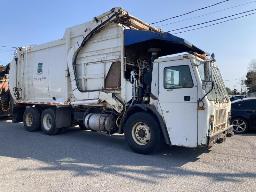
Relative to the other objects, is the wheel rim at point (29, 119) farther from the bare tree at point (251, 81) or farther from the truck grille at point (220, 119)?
the bare tree at point (251, 81)

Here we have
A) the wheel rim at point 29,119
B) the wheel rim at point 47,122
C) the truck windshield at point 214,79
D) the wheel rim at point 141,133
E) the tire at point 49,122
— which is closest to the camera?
the truck windshield at point 214,79

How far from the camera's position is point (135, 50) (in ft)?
31.7

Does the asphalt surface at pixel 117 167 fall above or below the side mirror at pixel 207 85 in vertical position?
below

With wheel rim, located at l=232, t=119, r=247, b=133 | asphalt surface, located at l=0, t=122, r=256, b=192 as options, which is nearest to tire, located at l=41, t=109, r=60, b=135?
asphalt surface, located at l=0, t=122, r=256, b=192

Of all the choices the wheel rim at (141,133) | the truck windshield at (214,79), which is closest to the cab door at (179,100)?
the truck windshield at (214,79)

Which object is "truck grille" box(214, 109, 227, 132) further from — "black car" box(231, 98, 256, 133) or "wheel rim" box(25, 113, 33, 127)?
"wheel rim" box(25, 113, 33, 127)

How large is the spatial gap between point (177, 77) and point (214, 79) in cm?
123

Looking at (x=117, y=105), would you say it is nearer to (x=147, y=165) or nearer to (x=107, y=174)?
(x=147, y=165)

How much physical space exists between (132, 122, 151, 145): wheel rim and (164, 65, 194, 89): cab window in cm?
123

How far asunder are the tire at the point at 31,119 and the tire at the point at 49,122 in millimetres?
384

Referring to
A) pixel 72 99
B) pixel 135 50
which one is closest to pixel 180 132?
pixel 135 50

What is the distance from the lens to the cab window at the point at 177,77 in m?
7.84

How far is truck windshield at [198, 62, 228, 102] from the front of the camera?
7930 millimetres

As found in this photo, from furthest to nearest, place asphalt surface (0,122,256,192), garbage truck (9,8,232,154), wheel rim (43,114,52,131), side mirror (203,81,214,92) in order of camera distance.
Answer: wheel rim (43,114,52,131), garbage truck (9,8,232,154), side mirror (203,81,214,92), asphalt surface (0,122,256,192)
